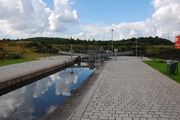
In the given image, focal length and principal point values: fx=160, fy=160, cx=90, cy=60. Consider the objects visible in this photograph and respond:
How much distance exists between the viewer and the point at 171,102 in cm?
448

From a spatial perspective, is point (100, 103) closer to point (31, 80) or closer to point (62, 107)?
point (62, 107)

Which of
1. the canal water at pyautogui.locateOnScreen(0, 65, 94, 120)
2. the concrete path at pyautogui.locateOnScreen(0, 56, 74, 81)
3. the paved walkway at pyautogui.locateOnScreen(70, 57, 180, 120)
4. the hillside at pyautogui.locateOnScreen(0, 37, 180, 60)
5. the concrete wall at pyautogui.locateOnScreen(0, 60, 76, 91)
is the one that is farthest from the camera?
the hillside at pyautogui.locateOnScreen(0, 37, 180, 60)

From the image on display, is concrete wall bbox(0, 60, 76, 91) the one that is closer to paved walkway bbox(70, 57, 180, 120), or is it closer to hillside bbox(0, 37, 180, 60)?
paved walkway bbox(70, 57, 180, 120)

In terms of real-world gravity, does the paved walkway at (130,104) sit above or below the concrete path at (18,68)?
below

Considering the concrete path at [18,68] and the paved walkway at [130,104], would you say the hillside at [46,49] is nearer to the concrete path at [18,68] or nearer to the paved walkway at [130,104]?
the concrete path at [18,68]

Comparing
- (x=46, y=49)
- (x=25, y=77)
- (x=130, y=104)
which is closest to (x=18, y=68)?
(x=25, y=77)

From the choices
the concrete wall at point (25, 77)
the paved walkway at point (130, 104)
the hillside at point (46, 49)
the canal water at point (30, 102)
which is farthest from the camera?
the hillside at point (46, 49)

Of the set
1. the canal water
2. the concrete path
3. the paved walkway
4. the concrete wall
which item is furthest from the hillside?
the paved walkway

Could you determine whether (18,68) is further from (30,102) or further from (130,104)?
(130,104)

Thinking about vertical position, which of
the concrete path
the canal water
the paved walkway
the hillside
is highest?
the hillside

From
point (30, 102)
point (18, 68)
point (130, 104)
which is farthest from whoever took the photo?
point (18, 68)

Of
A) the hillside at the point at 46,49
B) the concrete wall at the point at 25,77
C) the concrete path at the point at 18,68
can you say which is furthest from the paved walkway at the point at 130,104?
the hillside at the point at 46,49

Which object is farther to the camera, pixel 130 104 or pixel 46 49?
pixel 46 49

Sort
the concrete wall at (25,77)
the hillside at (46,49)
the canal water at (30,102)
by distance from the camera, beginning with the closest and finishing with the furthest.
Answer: the canal water at (30,102)
the concrete wall at (25,77)
the hillside at (46,49)
